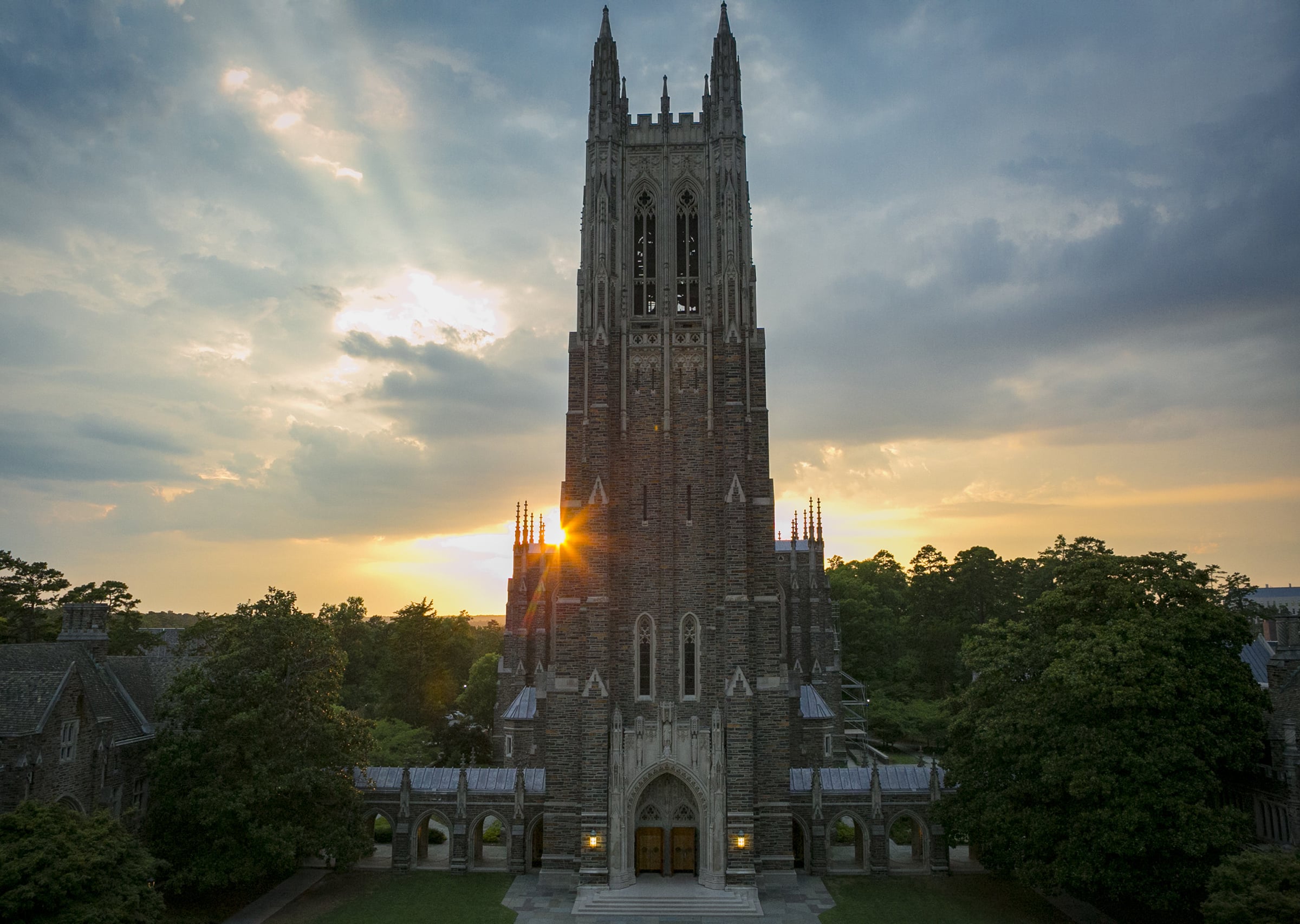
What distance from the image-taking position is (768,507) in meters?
34.1

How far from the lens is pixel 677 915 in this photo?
1137 inches

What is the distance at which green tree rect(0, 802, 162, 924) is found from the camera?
20422mm

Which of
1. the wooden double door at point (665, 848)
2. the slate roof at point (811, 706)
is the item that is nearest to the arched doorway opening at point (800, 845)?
the wooden double door at point (665, 848)

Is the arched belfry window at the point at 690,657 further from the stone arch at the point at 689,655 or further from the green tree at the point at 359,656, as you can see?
the green tree at the point at 359,656

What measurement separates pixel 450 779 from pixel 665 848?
383 inches

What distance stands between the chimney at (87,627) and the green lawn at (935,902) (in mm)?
28171

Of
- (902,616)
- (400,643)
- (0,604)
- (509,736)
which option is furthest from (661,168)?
(902,616)

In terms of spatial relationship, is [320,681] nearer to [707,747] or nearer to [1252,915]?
[707,747]

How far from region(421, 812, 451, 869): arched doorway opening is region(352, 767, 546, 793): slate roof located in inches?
45.9

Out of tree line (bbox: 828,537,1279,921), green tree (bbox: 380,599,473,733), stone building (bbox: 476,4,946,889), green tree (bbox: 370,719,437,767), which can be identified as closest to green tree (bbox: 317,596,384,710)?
green tree (bbox: 380,599,473,733)

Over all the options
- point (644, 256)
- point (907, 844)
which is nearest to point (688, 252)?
point (644, 256)

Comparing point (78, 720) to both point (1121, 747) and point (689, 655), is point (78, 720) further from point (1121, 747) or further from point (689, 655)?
point (1121, 747)

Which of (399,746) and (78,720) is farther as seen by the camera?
(399,746)

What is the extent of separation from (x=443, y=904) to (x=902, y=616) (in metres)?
65.1
